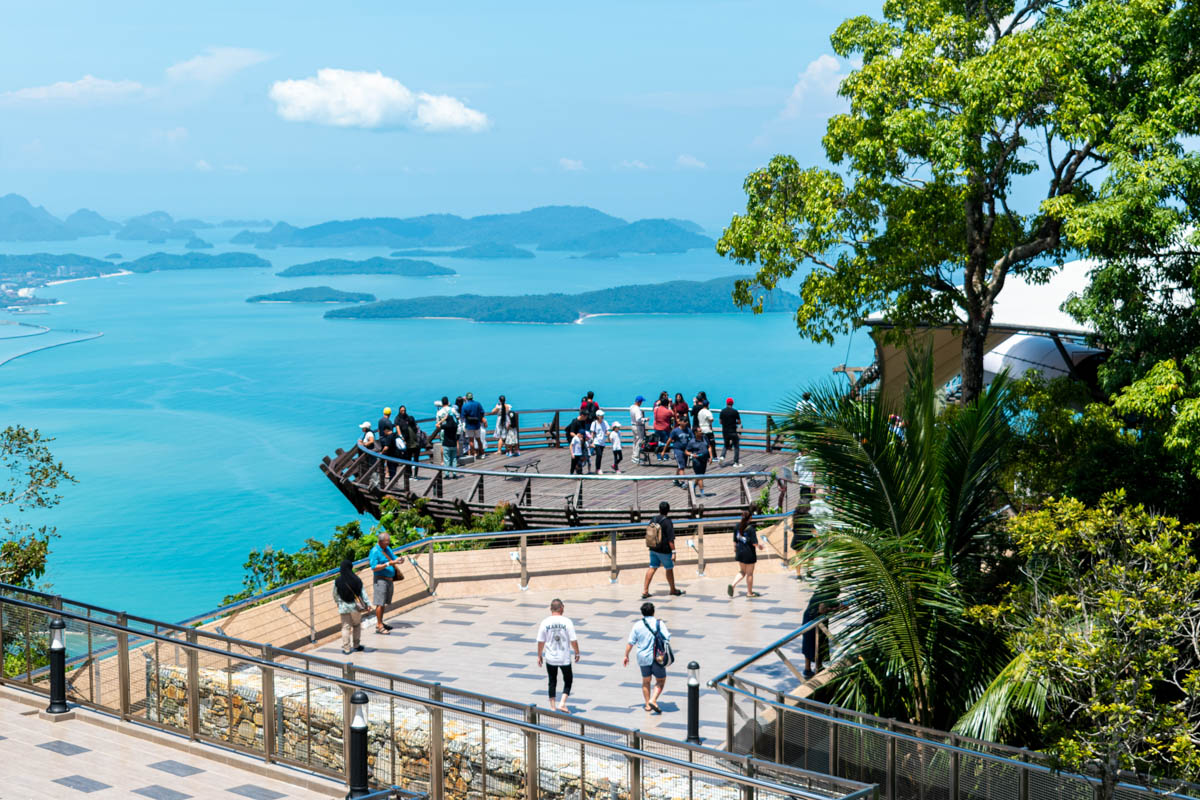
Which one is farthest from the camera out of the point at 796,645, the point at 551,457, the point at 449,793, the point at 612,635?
the point at 551,457

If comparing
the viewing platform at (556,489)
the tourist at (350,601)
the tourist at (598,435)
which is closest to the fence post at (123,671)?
the tourist at (350,601)

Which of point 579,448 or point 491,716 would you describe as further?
point 579,448

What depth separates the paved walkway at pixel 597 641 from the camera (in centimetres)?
1381

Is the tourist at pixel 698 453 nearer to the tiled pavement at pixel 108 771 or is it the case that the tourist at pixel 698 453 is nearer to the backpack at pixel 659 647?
the backpack at pixel 659 647

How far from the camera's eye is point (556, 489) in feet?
87.5

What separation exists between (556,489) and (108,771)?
17169mm

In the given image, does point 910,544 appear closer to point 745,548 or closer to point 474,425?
point 745,548

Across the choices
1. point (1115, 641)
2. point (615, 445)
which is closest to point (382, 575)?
point (1115, 641)

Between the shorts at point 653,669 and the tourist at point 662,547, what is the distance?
4.03 m

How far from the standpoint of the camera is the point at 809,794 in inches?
292

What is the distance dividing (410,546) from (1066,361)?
16153 mm

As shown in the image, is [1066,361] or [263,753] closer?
[263,753]

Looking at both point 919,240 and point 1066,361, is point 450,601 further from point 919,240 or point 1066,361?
point 1066,361

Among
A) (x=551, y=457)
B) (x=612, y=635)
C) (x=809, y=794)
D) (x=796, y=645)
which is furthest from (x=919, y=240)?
(x=551, y=457)
